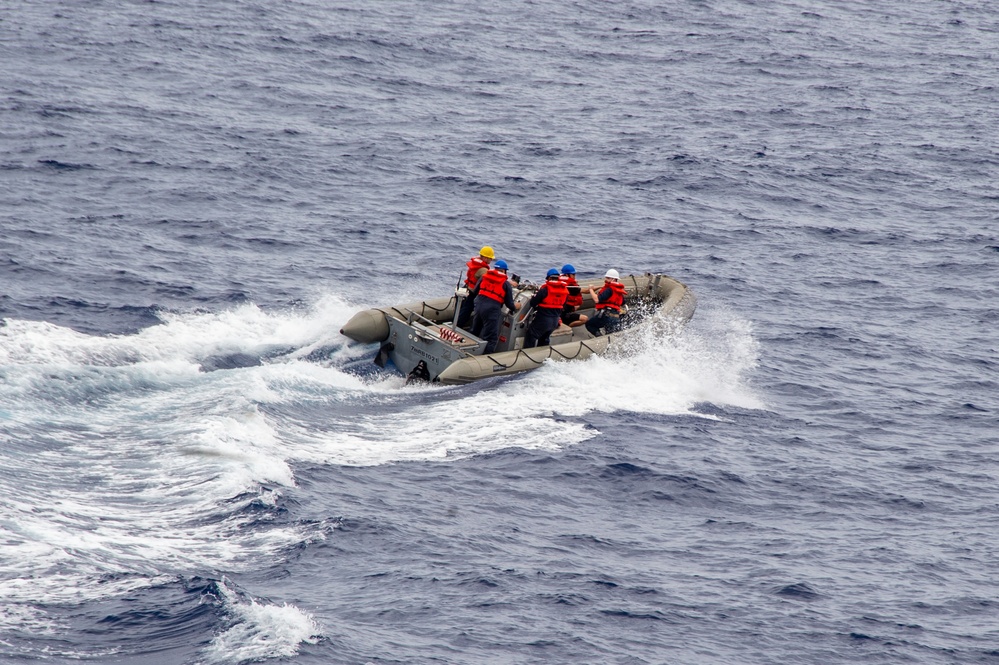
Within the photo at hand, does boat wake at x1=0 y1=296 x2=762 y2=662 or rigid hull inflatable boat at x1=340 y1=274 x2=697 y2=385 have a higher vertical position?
rigid hull inflatable boat at x1=340 y1=274 x2=697 y2=385

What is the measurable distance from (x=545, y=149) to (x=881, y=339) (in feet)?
41.9

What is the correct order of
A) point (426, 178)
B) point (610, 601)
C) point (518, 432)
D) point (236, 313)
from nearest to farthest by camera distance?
point (610, 601)
point (518, 432)
point (236, 313)
point (426, 178)

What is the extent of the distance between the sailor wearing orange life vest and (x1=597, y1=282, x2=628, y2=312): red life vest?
1055 millimetres

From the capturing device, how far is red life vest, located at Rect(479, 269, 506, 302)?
2033 cm

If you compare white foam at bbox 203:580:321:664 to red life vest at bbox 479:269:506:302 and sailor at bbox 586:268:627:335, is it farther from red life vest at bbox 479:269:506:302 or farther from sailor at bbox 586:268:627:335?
sailor at bbox 586:268:627:335

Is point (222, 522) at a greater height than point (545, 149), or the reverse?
point (545, 149)

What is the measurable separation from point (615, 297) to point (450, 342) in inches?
138

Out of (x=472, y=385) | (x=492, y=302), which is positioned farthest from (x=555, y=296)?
(x=472, y=385)

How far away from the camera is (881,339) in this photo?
78.0 feet

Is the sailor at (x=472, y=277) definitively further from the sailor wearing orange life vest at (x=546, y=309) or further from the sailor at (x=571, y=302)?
the sailor at (x=571, y=302)

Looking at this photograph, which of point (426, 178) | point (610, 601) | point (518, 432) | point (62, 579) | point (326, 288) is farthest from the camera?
point (426, 178)

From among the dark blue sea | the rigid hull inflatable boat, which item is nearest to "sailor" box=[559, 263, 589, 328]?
the rigid hull inflatable boat

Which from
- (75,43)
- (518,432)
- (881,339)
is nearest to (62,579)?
(518,432)

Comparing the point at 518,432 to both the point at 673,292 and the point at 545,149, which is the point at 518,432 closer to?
the point at 673,292
